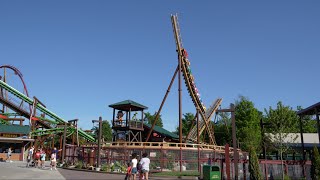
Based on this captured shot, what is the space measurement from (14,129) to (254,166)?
121ft

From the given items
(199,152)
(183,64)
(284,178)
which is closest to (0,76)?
(183,64)

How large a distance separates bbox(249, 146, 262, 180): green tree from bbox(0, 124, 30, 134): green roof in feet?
118

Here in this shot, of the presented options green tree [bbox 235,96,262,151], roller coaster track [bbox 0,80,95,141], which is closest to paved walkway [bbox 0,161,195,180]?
roller coaster track [bbox 0,80,95,141]

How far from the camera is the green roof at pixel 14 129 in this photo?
42.3 meters

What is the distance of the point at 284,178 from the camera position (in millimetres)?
15742

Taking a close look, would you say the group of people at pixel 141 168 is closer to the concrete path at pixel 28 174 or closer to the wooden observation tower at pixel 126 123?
the concrete path at pixel 28 174

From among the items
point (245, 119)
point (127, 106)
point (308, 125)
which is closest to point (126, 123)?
point (127, 106)

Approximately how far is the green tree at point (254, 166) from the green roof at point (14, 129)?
118 ft

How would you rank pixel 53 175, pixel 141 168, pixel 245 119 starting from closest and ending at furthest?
pixel 141 168 < pixel 53 175 < pixel 245 119

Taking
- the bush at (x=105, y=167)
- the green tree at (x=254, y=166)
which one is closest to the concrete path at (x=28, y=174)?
the bush at (x=105, y=167)

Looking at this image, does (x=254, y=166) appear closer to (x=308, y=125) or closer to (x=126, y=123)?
(x=126, y=123)

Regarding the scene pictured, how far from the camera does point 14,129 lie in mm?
43094

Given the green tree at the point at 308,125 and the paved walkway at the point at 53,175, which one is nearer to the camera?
the paved walkway at the point at 53,175

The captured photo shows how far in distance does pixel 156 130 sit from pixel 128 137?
9339mm
